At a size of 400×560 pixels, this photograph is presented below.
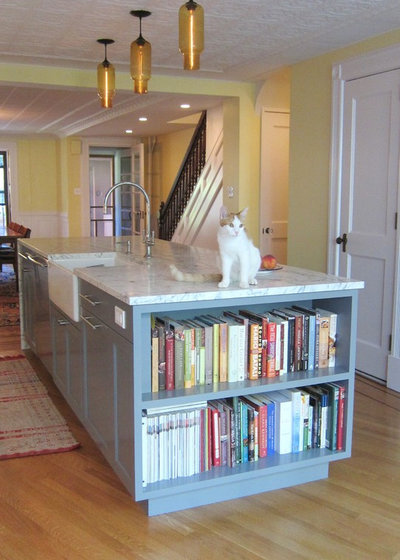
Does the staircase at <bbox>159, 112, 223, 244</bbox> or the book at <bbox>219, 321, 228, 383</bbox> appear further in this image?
the staircase at <bbox>159, 112, 223, 244</bbox>

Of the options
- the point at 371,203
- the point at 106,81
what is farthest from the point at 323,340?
the point at 106,81

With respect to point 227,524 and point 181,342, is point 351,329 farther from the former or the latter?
point 227,524

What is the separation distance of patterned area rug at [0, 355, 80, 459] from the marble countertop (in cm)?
92

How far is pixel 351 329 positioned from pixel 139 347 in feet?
3.21

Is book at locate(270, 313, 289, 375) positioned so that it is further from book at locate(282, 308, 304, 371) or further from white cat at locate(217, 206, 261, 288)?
white cat at locate(217, 206, 261, 288)

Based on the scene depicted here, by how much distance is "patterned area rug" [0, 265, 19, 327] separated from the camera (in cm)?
626

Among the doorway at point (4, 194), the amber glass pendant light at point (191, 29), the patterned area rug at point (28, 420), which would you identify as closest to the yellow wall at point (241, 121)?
the patterned area rug at point (28, 420)

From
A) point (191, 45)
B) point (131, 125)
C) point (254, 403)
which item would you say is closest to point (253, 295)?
point (254, 403)

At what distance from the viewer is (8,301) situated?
7293mm

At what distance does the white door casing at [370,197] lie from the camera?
4.18 m

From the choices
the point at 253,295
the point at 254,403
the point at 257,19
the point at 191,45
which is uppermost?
the point at 257,19

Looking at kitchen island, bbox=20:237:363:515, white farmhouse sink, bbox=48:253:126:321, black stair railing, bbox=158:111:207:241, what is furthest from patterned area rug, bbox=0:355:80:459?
black stair railing, bbox=158:111:207:241

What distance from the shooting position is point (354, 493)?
9.01ft

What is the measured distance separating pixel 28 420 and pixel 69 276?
3.14 feet
